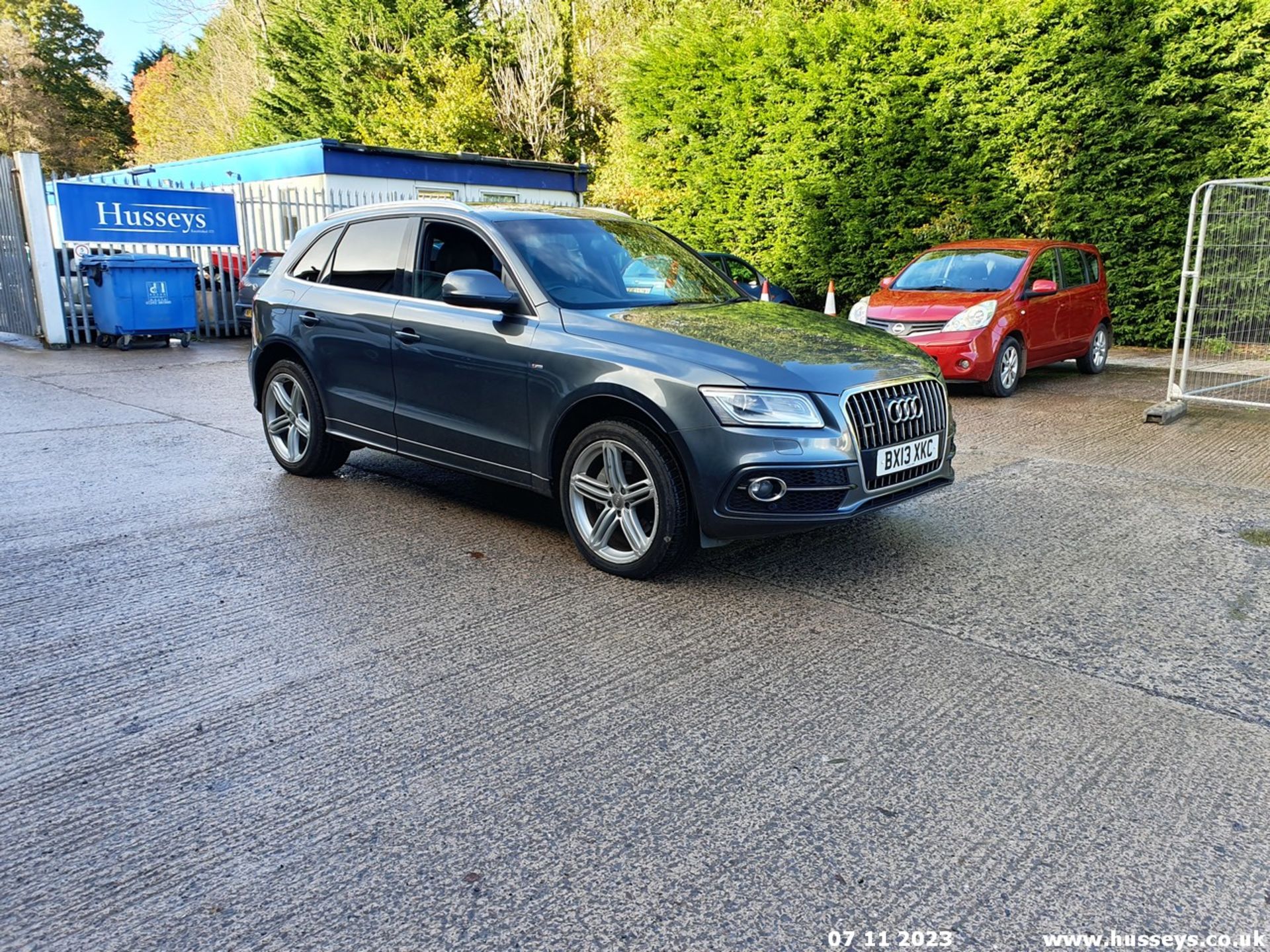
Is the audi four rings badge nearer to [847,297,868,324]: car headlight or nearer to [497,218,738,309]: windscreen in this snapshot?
[497,218,738,309]: windscreen

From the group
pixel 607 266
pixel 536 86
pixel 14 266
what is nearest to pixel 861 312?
pixel 607 266

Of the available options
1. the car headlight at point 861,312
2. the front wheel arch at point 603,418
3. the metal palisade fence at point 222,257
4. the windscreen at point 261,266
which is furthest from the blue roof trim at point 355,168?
the front wheel arch at point 603,418

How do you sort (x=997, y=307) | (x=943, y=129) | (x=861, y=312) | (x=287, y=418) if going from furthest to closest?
(x=943, y=129), (x=861, y=312), (x=997, y=307), (x=287, y=418)

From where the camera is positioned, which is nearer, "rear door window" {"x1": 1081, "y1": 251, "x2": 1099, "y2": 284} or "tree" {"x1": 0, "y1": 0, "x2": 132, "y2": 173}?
"rear door window" {"x1": 1081, "y1": 251, "x2": 1099, "y2": 284}

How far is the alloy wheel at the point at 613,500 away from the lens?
4.61m

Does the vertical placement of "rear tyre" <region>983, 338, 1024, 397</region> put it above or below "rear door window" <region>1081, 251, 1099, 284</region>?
below

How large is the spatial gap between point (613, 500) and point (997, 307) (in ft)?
23.2

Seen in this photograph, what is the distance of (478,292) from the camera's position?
489cm

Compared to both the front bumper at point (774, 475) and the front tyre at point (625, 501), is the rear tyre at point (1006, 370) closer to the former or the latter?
the front bumper at point (774, 475)

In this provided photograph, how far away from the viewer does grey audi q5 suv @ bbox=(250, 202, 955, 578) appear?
4.32 m

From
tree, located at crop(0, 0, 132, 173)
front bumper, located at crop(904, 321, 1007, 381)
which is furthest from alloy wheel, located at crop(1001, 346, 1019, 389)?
tree, located at crop(0, 0, 132, 173)

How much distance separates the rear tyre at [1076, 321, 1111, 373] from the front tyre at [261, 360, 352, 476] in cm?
963

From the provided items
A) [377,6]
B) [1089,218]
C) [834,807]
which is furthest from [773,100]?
[377,6]

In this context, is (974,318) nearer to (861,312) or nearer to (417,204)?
(861,312)
